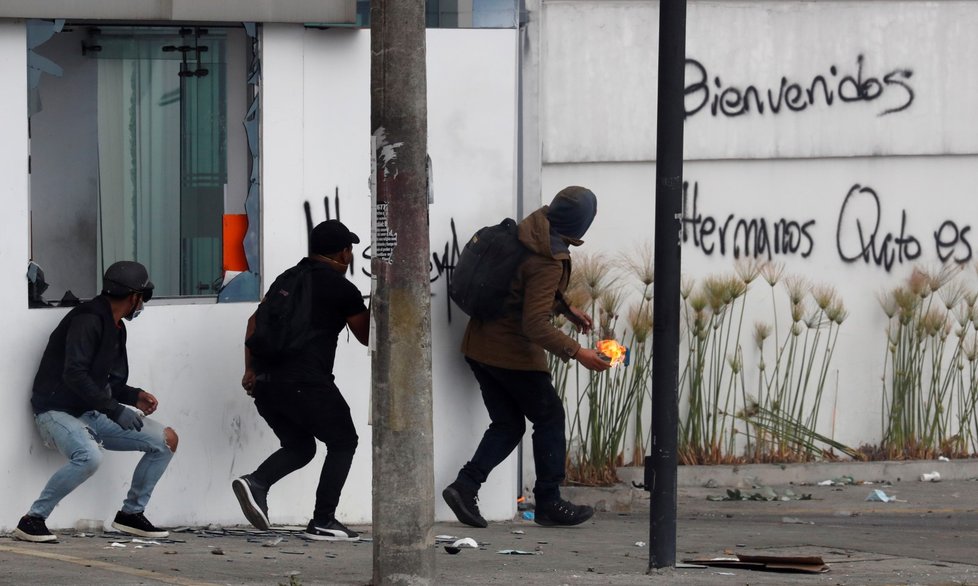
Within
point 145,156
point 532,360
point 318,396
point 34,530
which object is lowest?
point 34,530

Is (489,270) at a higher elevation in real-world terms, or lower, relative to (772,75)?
lower

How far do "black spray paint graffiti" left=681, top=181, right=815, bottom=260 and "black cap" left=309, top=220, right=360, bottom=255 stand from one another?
3.17 m

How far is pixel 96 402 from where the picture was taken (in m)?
7.42

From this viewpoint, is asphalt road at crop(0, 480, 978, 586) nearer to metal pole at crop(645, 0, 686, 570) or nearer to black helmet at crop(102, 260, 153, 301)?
metal pole at crop(645, 0, 686, 570)

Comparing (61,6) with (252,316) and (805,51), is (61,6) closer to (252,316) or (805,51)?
(252,316)

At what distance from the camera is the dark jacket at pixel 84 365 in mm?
7398

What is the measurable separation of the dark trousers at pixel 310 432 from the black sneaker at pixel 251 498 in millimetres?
51

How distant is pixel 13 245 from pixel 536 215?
261cm

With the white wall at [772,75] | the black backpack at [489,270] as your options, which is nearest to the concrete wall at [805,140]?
the white wall at [772,75]

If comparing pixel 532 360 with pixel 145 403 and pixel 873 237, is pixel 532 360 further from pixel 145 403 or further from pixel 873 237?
pixel 873 237

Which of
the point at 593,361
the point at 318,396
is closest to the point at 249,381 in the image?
the point at 318,396

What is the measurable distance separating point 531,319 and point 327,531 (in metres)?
1.47

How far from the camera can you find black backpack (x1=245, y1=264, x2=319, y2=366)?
25.4 feet

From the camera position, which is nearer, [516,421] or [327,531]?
[327,531]
